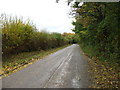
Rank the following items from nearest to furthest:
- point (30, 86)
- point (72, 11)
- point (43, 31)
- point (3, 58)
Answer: point (30, 86)
point (3, 58)
point (72, 11)
point (43, 31)

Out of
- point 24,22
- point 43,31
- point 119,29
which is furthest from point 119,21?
point 43,31

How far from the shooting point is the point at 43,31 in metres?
28.0

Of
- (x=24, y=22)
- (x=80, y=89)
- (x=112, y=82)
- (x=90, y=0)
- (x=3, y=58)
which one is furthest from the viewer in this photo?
(x=24, y=22)

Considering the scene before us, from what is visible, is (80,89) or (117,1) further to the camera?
(117,1)

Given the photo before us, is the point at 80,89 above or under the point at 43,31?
under

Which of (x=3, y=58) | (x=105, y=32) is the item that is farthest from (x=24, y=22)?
(x=105, y=32)

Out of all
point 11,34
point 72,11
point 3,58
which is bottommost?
point 3,58

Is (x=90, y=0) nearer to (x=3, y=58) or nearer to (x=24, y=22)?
(x=3, y=58)

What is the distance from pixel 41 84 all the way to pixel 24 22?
1492 cm

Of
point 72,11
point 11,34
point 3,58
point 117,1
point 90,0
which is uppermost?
point 72,11

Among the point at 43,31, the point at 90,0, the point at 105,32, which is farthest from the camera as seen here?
the point at 43,31

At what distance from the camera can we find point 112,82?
608cm

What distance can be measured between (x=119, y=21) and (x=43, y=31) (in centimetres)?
2275

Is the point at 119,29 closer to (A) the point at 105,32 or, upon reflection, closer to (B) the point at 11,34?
(A) the point at 105,32
